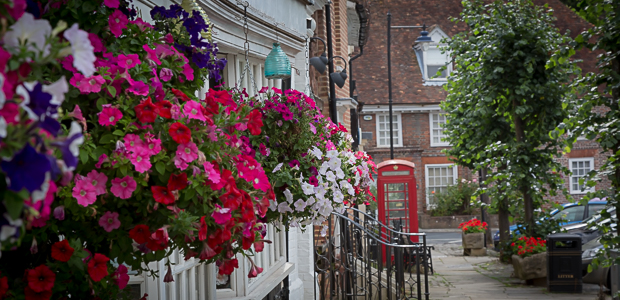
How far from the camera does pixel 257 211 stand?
2072mm

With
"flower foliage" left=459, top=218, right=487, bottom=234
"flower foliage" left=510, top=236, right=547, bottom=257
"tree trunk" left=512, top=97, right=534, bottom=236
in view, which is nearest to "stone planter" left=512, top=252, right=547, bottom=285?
"flower foliage" left=510, top=236, right=547, bottom=257

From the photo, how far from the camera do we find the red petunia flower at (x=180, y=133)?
1633 millimetres

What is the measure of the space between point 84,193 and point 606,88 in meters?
5.49

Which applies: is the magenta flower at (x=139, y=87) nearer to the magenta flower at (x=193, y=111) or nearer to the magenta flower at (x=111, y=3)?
the magenta flower at (x=193, y=111)

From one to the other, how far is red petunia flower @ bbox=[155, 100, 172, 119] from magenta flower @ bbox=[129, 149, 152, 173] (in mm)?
119

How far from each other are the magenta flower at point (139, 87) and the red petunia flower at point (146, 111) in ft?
0.22

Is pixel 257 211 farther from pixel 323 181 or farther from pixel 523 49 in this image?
pixel 523 49

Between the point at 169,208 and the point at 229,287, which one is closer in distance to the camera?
the point at 169,208

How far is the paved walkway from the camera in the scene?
34.8 feet

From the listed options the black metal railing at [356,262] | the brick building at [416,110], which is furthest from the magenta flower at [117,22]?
the brick building at [416,110]

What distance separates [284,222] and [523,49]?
393 inches

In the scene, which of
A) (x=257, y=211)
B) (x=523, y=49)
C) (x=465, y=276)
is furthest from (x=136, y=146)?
(x=465, y=276)

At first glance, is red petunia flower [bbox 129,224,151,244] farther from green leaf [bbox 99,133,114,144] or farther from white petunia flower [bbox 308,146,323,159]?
white petunia flower [bbox 308,146,323,159]

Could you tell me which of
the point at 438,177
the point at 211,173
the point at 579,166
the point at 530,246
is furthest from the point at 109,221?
the point at 579,166
